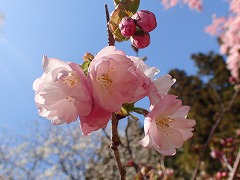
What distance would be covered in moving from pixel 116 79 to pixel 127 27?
0.10 m

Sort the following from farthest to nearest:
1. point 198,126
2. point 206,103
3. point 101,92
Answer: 1. point 206,103
2. point 198,126
3. point 101,92

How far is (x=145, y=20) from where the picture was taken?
65cm

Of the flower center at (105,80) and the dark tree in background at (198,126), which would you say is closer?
the flower center at (105,80)

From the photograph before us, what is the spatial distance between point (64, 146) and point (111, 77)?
1303 centimetres

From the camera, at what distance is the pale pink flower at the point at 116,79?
612 millimetres

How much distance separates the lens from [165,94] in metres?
0.67

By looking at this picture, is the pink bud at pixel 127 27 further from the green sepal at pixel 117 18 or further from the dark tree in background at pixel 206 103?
the dark tree in background at pixel 206 103

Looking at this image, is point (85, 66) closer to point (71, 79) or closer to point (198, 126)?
point (71, 79)

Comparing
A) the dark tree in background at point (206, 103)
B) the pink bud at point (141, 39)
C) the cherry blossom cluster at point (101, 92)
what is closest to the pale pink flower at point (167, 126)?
the cherry blossom cluster at point (101, 92)

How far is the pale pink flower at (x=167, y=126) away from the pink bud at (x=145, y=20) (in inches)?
5.2

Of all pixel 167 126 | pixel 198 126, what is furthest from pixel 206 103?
pixel 167 126

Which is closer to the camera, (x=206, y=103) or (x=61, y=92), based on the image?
(x=61, y=92)

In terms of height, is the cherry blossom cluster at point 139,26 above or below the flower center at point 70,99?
above

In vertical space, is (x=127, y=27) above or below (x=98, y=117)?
above
